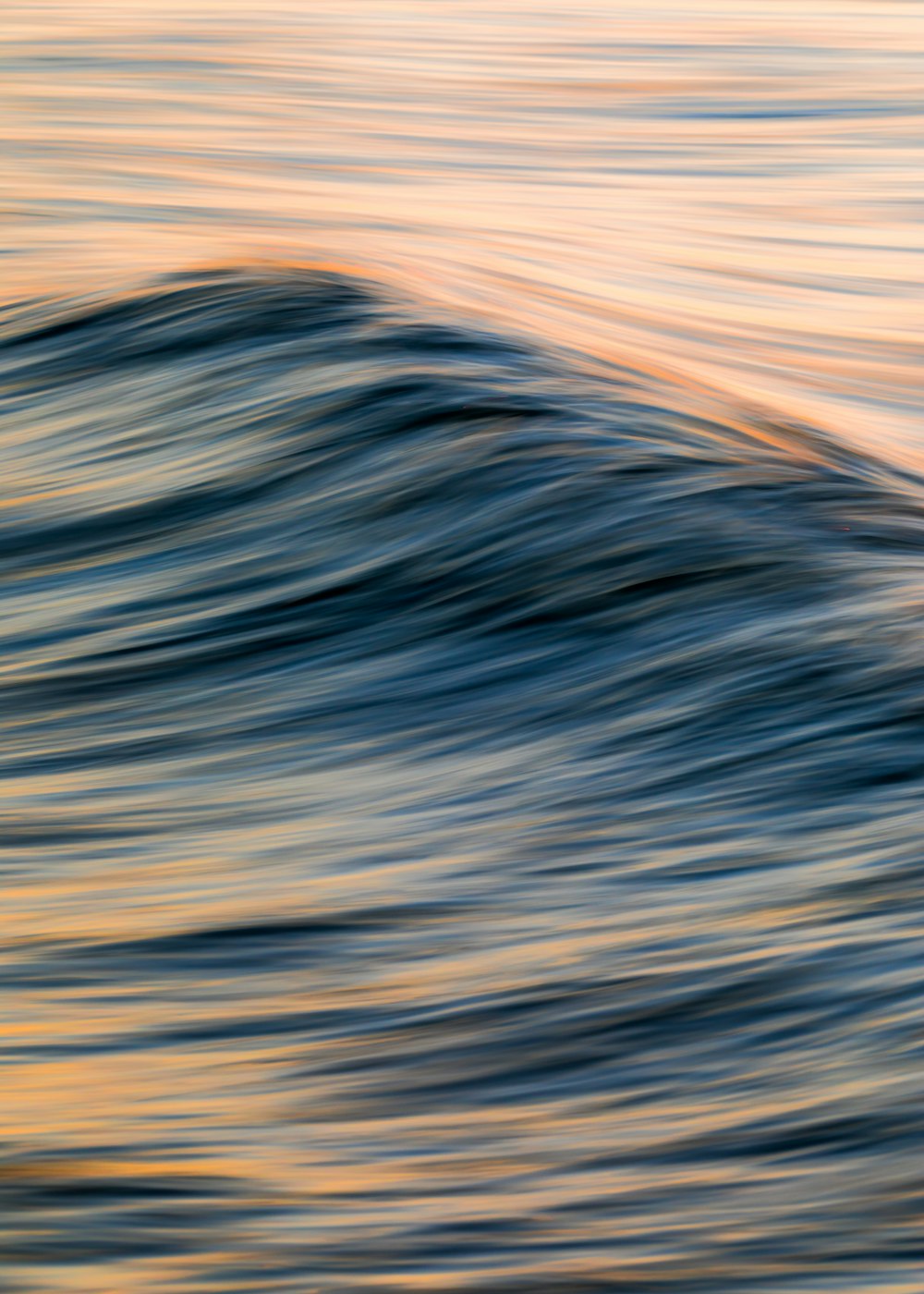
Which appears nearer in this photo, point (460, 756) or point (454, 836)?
point (454, 836)

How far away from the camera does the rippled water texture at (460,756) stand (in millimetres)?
1750

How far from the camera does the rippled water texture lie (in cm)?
175

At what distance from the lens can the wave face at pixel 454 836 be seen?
1.73m

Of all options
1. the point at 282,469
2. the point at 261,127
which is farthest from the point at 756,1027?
the point at 261,127

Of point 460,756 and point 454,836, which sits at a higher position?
point 460,756

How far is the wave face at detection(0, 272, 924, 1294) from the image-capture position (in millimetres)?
1731

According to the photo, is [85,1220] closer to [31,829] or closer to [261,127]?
[31,829]

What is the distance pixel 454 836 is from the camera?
2.39 m

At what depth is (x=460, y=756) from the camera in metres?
2.61

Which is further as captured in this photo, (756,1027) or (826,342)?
(826,342)

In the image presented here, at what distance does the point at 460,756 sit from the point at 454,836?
244mm

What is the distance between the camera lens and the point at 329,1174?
1.77 metres

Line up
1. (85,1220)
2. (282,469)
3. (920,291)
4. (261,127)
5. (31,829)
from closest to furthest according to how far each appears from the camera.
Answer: (85,1220)
(31,829)
(282,469)
(920,291)
(261,127)

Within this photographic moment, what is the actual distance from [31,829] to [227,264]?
2382 mm
